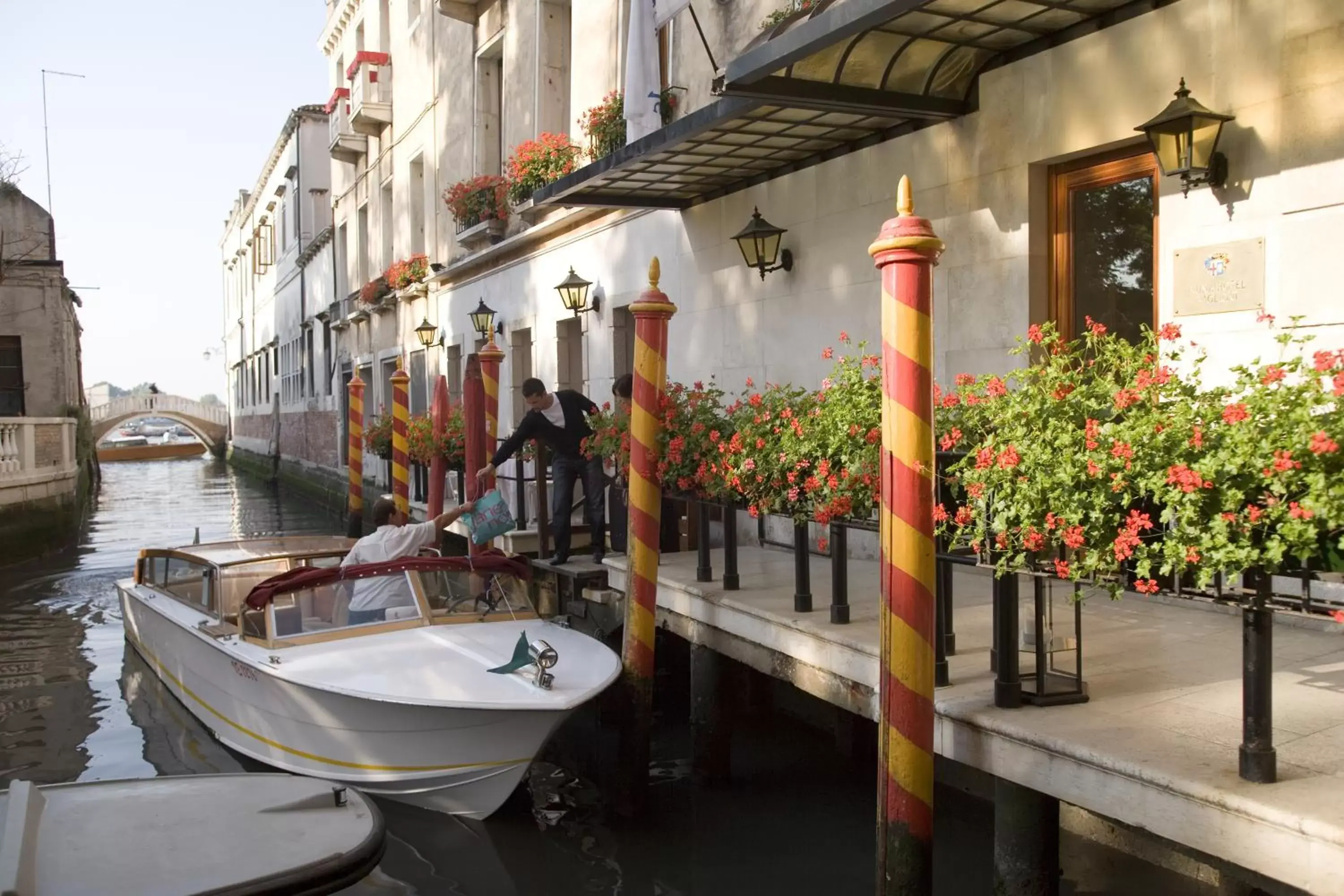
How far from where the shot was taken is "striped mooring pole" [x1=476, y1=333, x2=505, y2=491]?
10227 millimetres

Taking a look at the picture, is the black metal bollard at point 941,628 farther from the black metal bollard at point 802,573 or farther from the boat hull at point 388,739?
the boat hull at point 388,739

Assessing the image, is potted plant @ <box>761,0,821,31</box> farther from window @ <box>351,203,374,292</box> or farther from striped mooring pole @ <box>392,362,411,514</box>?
window @ <box>351,203,374,292</box>

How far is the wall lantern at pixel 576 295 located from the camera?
1172 centimetres

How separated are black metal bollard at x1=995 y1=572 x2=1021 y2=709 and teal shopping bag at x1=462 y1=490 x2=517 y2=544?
14.4 ft

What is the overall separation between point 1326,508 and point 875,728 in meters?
3.87

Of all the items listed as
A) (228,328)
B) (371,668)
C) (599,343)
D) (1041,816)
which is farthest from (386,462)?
(228,328)

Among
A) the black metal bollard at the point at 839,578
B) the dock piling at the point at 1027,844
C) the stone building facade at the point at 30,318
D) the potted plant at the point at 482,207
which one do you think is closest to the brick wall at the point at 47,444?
the stone building facade at the point at 30,318

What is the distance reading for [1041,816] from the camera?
3902 millimetres

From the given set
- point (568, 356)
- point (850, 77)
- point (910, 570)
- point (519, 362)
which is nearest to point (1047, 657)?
point (910, 570)

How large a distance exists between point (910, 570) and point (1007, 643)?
19.1 inches

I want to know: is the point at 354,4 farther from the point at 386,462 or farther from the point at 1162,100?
the point at 1162,100

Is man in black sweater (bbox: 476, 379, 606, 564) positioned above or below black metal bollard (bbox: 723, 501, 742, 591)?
above

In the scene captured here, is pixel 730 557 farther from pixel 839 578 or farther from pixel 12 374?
pixel 12 374

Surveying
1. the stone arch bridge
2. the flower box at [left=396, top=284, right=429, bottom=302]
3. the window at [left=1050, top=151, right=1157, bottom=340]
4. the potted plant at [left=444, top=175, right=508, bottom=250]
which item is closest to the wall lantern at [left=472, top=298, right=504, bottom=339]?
the potted plant at [left=444, top=175, right=508, bottom=250]
